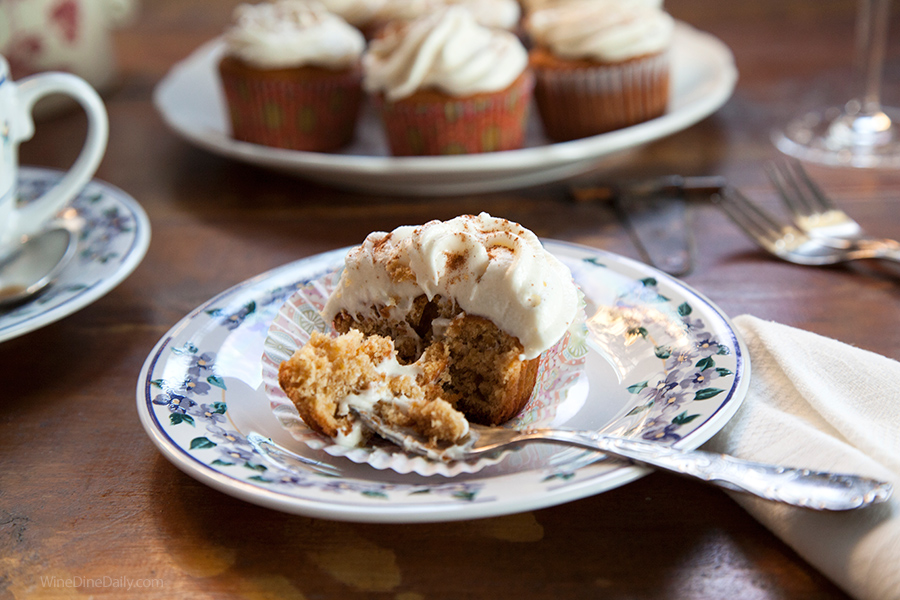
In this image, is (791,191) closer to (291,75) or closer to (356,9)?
(291,75)

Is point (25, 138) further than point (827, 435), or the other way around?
point (25, 138)

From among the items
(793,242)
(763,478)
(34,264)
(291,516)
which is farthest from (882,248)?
(34,264)

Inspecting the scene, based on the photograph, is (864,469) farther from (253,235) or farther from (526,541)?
(253,235)

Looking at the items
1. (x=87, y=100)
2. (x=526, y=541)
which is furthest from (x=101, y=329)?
(x=526, y=541)

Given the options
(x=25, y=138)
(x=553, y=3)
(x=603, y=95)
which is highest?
(x=25, y=138)

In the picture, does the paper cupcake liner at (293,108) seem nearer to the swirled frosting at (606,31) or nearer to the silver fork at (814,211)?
the swirled frosting at (606,31)

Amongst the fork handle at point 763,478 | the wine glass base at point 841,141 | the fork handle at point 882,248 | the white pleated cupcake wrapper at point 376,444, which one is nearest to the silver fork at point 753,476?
the fork handle at point 763,478

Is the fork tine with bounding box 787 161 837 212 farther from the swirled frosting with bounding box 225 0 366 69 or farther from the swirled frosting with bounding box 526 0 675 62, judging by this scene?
the swirled frosting with bounding box 225 0 366 69
